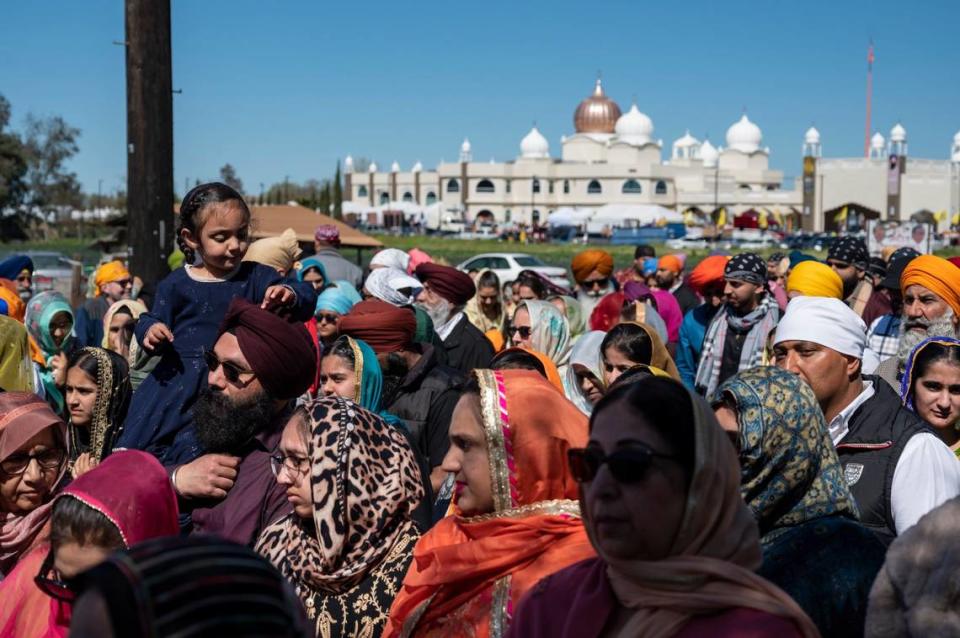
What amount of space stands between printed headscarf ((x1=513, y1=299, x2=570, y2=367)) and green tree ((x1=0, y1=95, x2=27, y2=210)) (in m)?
63.8

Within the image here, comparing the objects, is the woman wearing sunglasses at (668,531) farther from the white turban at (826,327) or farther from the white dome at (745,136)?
the white dome at (745,136)

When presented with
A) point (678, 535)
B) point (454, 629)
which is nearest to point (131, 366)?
point (454, 629)

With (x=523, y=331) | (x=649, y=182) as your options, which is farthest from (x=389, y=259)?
(x=649, y=182)

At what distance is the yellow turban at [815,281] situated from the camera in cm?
770

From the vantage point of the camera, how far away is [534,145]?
348 ft

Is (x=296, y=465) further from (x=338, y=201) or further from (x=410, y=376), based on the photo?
(x=338, y=201)

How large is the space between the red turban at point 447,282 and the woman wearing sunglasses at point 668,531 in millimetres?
6502

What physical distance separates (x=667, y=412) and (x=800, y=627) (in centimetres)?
48

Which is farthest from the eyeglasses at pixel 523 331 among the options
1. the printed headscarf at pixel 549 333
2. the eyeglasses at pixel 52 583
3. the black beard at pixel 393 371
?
the eyeglasses at pixel 52 583

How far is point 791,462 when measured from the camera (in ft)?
10.3

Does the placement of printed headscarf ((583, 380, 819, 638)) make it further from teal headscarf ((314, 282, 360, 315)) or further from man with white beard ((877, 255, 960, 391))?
teal headscarf ((314, 282, 360, 315))

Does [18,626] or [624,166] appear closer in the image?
[18,626]

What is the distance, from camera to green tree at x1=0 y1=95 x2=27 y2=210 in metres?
64.9

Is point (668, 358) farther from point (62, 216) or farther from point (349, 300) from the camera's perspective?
point (62, 216)
